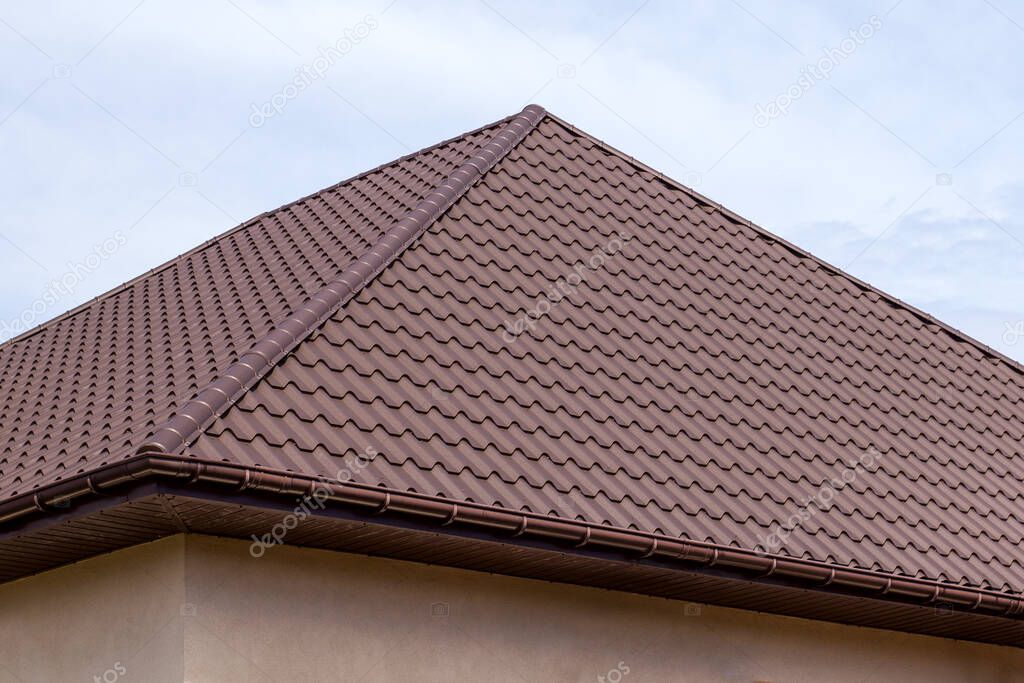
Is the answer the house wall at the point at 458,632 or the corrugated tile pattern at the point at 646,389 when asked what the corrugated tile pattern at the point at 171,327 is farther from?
the house wall at the point at 458,632

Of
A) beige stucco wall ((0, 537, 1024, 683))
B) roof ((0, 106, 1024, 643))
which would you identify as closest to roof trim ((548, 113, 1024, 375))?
roof ((0, 106, 1024, 643))

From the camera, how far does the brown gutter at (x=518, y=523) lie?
6.36 meters

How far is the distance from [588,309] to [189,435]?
4173 millimetres

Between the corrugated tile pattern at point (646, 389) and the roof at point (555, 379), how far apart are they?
0.07 feet

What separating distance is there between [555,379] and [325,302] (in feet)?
5.16

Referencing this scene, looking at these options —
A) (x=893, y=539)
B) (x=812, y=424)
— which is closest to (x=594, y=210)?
(x=812, y=424)

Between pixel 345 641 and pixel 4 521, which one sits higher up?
pixel 4 521

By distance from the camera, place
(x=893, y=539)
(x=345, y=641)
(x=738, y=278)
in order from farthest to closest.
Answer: (x=738, y=278)
(x=893, y=539)
(x=345, y=641)

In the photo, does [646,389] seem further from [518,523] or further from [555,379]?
[518,523]

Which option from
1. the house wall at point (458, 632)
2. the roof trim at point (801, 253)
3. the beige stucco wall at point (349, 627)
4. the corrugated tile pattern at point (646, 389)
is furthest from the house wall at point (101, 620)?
the roof trim at point (801, 253)

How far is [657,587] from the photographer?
8.34 metres

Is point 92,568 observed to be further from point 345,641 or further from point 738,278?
point 738,278

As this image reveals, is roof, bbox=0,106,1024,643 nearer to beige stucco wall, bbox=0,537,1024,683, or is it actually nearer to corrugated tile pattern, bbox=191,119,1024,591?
corrugated tile pattern, bbox=191,119,1024,591

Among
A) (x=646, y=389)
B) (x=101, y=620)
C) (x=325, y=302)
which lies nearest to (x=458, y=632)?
(x=101, y=620)
